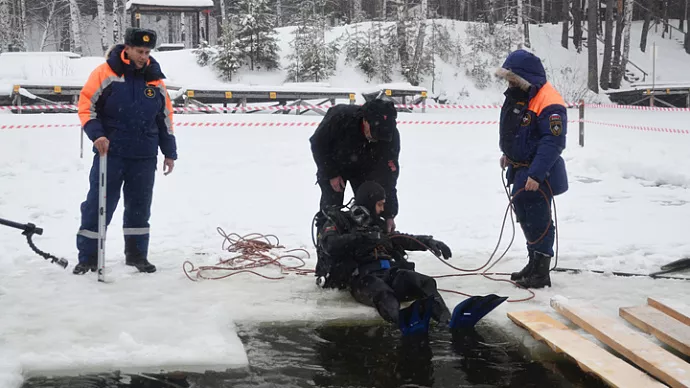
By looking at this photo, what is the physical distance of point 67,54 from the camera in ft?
86.9

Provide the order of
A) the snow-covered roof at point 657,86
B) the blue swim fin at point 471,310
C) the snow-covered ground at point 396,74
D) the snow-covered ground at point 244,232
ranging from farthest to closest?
the snow-covered roof at point 657,86 < the snow-covered ground at point 396,74 < the blue swim fin at point 471,310 < the snow-covered ground at point 244,232

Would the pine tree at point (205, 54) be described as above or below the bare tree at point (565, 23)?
below

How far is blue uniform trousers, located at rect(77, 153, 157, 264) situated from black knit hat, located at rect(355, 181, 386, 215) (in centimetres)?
178

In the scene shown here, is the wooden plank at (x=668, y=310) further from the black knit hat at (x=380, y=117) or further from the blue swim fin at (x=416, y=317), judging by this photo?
the black knit hat at (x=380, y=117)

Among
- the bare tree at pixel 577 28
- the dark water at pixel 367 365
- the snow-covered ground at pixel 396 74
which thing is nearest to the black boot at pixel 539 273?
the dark water at pixel 367 365

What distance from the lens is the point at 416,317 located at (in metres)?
4.20

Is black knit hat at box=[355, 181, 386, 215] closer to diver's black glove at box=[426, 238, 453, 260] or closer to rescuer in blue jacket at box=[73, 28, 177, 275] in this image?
diver's black glove at box=[426, 238, 453, 260]

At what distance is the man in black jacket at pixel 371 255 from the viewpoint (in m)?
4.55

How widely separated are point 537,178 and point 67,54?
987 inches

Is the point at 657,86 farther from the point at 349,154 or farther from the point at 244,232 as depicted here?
the point at 349,154

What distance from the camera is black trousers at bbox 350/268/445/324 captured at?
4.35 metres

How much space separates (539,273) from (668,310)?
37.9 inches

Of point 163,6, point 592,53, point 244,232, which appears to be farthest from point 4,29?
point 244,232

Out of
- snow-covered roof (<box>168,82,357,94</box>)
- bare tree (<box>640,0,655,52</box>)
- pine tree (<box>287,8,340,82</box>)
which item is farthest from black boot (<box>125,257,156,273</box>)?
bare tree (<box>640,0,655,52</box>)
